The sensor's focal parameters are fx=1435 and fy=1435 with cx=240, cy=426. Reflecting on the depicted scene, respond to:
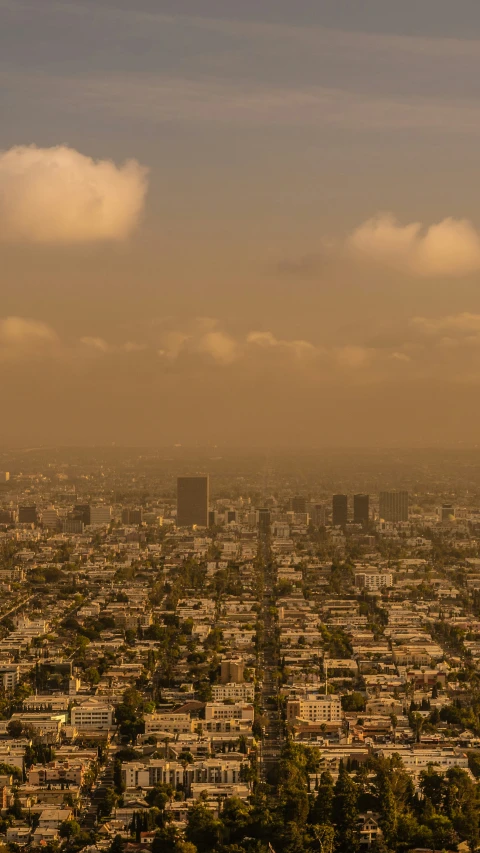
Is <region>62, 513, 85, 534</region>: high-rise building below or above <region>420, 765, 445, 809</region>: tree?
above

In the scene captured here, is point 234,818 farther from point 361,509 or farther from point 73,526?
point 361,509

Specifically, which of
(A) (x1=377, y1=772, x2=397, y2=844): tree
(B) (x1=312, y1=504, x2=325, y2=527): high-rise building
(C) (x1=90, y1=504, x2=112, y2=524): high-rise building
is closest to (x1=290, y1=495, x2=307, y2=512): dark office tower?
(B) (x1=312, y1=504, x2=325, y2=527): high-rise building

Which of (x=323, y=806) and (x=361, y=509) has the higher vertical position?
(x=361, y=509)

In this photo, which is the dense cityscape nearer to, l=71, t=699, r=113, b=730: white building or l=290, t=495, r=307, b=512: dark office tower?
l=71, t=699, r=113, b=730: white building

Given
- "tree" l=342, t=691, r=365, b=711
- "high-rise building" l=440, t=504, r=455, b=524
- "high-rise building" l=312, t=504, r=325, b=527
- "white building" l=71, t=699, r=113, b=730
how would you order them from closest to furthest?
1. "white building" l=71, t=699, r=113, b=730
2. "tree" l=342, t=691, r=365, b=711
3. "high-rise building" l=312, t=504, r=325, b=527
4. "high-rise building" l=440, t=504, r=455, b=524

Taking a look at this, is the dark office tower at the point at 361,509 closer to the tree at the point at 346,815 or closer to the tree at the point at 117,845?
the tree at the point at 346,815

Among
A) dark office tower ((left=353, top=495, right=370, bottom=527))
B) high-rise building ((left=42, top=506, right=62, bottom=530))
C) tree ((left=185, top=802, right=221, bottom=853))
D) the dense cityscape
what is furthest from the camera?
dark office tower ((left=353, top=495, right=370, bottom=527))

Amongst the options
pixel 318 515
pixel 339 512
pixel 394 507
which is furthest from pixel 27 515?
pixel 394 507

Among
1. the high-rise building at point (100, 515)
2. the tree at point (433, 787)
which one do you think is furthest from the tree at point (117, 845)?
the high-rise building at point (100, 515)
